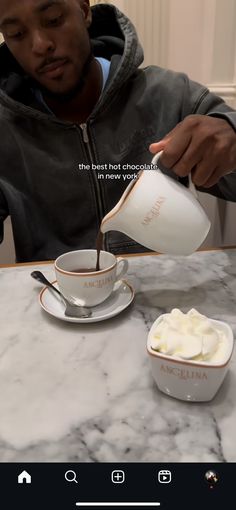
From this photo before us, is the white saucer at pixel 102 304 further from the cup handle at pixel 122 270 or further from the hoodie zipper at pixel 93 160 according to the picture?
the hoodie zipper at pixel 93 160

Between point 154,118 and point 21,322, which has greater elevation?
point 154,118

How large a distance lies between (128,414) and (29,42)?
0.95 meters

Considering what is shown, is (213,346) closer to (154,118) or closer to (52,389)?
(52,389)

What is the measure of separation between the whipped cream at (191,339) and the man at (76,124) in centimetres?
62

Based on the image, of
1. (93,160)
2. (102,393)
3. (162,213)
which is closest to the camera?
(102,393)

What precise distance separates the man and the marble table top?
17.0 inches

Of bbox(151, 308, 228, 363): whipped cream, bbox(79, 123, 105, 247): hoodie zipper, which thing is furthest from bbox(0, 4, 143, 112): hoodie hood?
bbox(151, 308, 228, 363): whipped cream

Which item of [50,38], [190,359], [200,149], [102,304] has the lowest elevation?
[102,304]

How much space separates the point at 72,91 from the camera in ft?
3.95

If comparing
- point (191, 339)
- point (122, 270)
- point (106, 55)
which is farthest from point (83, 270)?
point (106, 55)

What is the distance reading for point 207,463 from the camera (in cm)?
43
